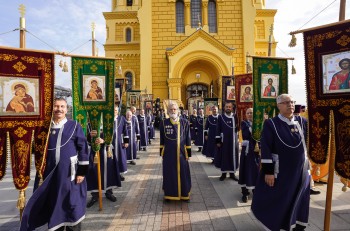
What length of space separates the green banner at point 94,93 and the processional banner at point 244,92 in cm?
347

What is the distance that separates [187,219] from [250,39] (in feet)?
74.5

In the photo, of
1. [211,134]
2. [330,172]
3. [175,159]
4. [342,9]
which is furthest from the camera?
[211,134]

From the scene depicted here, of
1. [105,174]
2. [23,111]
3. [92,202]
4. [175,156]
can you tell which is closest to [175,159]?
[175,156]

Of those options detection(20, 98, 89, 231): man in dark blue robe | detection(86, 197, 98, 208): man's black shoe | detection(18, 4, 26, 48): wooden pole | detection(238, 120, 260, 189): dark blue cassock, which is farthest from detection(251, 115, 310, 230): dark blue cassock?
detection(18, 4, 26, 48): wooden pole

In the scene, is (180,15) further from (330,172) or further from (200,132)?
(330,172)

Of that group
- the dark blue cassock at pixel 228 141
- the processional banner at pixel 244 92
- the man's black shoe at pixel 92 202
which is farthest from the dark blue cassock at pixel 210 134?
the man's black shoe at pixel 92 202

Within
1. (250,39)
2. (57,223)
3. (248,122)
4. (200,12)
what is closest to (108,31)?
(200,12)

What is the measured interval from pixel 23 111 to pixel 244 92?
528 cm

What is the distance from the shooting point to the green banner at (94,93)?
17.6 feet

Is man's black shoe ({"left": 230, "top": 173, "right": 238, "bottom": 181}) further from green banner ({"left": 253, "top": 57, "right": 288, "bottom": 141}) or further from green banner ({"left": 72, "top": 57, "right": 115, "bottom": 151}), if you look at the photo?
green banner ({"left": 72, "top": 57, "right": 115, "bottom": 151})

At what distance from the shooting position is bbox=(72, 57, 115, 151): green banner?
5.38 m

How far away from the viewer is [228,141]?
25.8 feet

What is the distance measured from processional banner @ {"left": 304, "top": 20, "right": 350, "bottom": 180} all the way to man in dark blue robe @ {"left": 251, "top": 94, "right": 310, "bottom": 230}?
287mm

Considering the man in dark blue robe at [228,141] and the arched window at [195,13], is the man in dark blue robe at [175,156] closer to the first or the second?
the man in dark blue robe at [228,141]
